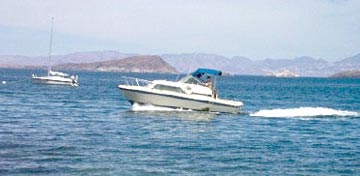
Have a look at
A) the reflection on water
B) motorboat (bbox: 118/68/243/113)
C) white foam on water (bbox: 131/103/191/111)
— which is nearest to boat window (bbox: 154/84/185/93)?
motorboat (bbox: 118/68/243/113)

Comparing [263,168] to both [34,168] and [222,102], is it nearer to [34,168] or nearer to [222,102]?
[34,168]

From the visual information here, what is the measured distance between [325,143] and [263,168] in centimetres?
1001

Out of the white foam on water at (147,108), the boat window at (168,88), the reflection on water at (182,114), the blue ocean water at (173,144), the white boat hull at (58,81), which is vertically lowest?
the blue ocean water at (173,144)

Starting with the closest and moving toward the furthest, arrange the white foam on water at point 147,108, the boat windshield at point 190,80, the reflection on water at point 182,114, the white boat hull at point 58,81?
the reflection on water at point 182,114 → the white foam on water at point 147,108 → the boat windshield at point 190,80 → the white boat hull at point 58,81

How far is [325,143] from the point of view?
33.0 metres

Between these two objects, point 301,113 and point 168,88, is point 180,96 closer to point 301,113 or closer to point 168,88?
point 168,88

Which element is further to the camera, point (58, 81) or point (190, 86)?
point (58, 81)

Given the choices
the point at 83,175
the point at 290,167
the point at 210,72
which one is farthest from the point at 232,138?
the point at 210,72

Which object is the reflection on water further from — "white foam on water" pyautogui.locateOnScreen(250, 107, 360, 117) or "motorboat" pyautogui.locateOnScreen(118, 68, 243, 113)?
"white foam on water" pyautogui.locateOnScreen(250, 107, 360, 117)

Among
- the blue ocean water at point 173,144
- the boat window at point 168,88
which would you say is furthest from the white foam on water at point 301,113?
the boat window at point 168,88

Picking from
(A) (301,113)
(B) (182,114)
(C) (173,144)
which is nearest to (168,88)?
(B) (182,114)

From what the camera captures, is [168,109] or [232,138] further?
[168,109]

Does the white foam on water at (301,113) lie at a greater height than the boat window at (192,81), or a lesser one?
lesser

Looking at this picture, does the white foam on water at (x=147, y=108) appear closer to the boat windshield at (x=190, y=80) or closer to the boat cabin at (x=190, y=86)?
the boat cabin at (x=190, y=86)
